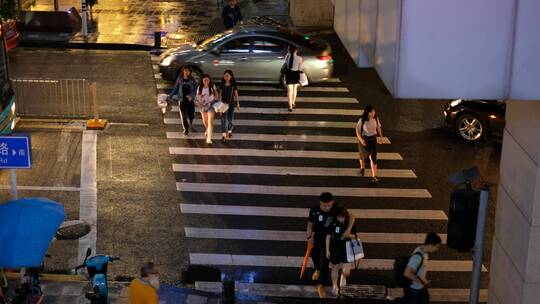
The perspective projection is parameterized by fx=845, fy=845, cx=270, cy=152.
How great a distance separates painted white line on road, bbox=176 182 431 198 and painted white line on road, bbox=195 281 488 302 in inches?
141

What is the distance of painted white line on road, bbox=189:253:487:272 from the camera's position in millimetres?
13078

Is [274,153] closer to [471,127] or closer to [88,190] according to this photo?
[88,190]

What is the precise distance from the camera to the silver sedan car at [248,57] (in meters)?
22.4

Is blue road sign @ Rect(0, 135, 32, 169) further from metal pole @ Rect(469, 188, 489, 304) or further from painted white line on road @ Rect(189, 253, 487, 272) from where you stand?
metal pole @ Rect(469, 188, 489, 304)

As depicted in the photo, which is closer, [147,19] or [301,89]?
[301,89]

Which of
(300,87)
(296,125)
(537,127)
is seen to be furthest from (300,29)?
(537,127)

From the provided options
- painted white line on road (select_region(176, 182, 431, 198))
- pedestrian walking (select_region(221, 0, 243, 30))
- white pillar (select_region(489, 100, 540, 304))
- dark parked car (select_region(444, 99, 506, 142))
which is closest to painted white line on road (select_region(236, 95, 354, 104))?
dark parked car (select_region(444, 99, 506, 142))

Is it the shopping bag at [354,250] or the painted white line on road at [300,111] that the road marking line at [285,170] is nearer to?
the painted white line on road at [300,111]

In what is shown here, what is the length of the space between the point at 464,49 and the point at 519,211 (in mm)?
2285

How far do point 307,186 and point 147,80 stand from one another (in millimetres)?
8702

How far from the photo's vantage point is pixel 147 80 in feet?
76.7

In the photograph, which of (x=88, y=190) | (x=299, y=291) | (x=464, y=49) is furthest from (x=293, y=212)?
(x=464, y=49)

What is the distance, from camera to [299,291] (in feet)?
40.3

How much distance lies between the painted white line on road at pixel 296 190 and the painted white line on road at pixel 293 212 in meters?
0.71
